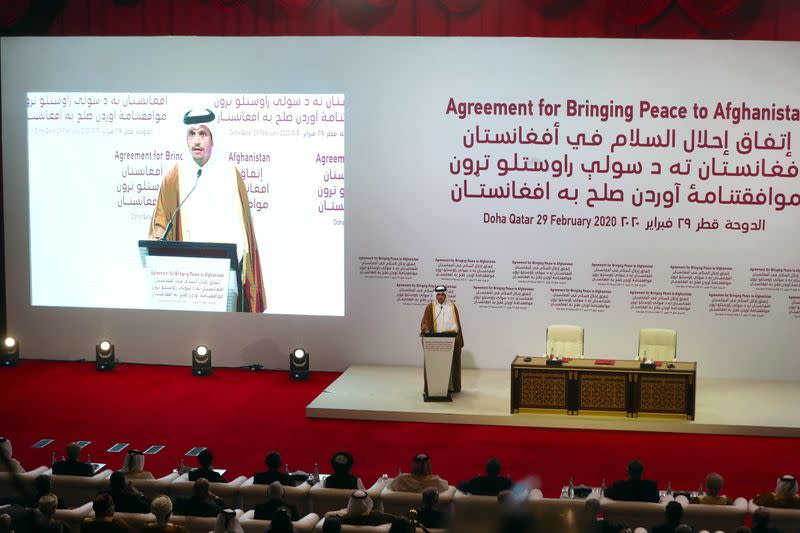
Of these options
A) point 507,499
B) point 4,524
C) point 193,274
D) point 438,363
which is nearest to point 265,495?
point 4,524

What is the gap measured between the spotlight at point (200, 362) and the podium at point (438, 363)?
2747mm

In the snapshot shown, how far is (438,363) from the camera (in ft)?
31.1

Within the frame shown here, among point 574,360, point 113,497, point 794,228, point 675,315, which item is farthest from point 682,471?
point 113,497

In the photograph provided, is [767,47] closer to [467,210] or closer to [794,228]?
[794,228]

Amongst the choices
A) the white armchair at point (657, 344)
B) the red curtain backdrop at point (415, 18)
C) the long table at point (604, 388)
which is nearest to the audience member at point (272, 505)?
the long table at point (604, 388)

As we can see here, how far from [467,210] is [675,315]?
2.46 metres

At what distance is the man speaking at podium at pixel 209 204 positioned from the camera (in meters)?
11.2

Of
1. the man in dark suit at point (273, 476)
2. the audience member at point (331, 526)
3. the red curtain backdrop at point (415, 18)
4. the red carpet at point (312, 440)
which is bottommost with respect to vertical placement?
the red carpet at point (312, 440)

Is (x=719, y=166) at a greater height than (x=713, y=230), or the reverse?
(x=719, y=166)

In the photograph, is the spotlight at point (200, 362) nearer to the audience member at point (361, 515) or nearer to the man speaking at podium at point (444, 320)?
the man speaking at podium at point (444, 320)

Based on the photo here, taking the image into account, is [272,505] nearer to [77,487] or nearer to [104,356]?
[77,487]

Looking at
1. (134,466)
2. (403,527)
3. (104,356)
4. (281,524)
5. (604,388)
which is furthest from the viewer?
(104,356)

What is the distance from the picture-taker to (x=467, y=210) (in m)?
10.9

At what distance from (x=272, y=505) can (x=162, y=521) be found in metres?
0.68
